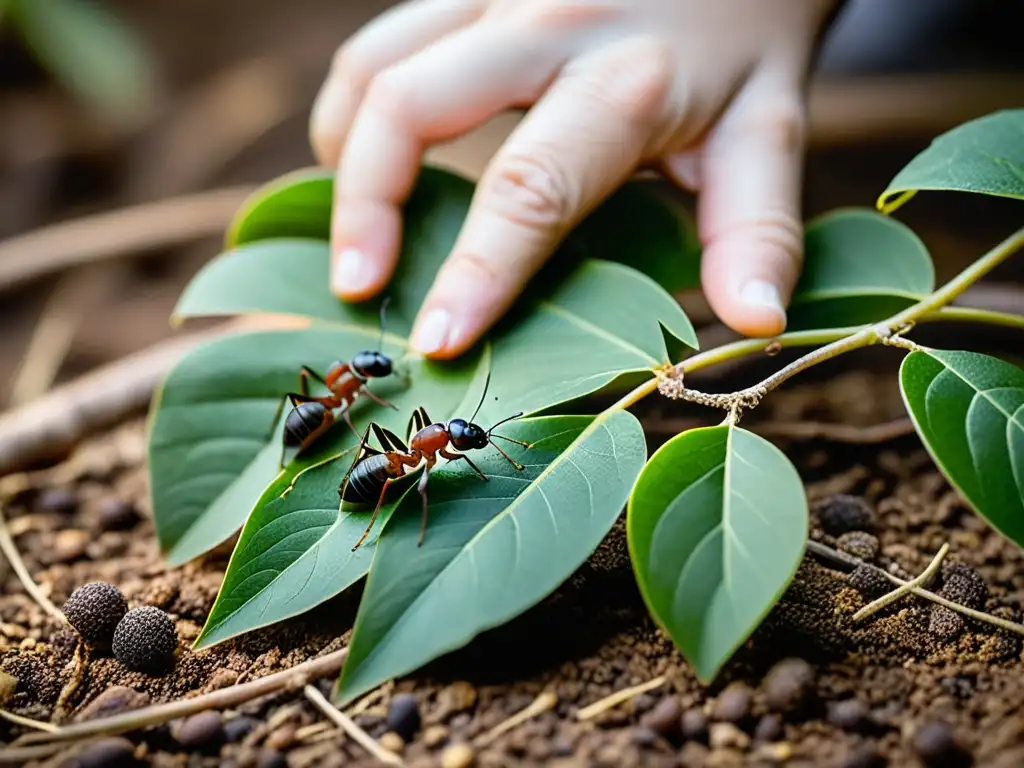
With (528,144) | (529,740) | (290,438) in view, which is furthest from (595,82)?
(529,740)

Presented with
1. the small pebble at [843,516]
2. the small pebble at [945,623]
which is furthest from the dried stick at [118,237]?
the small pebble at [945,623]

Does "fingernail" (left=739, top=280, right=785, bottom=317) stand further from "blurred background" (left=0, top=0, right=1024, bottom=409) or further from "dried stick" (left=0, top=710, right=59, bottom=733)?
"dried stick" (left=0, top=710, right=59, bottom=733)

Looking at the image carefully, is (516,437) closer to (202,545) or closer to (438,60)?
(202,545)

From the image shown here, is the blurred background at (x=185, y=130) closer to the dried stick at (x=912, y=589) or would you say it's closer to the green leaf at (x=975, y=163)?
the green leaf at (x=975, y=163)

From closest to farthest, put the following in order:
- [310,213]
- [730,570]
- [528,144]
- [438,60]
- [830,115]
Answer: [730,570] → [528,144] → [438,60] → [310,213] → [830,115]

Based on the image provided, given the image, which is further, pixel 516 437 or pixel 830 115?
pixel 830 115

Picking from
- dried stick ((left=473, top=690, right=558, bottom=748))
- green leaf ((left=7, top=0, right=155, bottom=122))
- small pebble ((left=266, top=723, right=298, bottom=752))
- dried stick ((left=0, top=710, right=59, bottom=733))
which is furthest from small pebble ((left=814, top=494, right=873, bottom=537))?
green leaf ((left=7, top=0, right=155, bottom=122))
